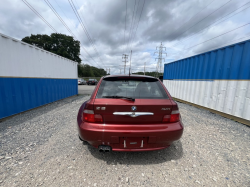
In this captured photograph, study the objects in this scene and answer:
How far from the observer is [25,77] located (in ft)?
15.7

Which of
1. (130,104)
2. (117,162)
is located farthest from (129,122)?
(117,162)

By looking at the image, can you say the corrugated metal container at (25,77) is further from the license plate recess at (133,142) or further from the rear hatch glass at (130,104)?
the license plate recess at (133,142)

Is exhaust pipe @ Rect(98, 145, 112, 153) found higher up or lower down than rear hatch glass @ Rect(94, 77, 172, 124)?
lower down

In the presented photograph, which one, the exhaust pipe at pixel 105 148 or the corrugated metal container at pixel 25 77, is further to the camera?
the corrugated metal container at pixel 25 77

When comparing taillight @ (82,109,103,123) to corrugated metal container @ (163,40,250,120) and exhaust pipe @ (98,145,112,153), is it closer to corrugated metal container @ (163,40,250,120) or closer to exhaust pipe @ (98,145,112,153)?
exhaust pipe @ (98,145,112,153)

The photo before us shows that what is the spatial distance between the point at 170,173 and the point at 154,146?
0.49m

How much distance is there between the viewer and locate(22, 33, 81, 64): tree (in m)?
33.3

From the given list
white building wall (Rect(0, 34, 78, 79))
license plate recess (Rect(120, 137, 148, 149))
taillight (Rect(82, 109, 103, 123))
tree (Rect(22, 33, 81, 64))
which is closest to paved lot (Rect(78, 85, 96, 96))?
white building wall (Rect(0, 34, 78, 79))

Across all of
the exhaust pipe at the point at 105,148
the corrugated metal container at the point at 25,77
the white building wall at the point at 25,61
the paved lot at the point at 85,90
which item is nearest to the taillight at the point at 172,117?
the exhaust pipe at the point at 105,148

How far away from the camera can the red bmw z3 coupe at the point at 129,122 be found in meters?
1.73

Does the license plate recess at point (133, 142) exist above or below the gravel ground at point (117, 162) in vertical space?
above

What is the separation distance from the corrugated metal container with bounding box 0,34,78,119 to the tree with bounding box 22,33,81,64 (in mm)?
32266

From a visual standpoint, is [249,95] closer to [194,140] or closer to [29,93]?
[194,140]

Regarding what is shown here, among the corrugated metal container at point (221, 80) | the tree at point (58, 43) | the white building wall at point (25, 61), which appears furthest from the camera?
the tree at point (58, 43)
